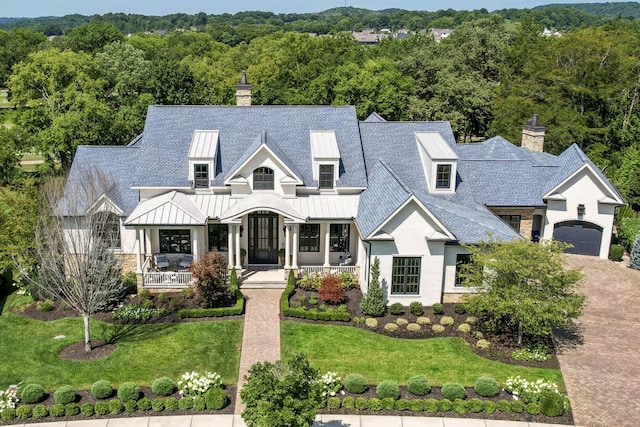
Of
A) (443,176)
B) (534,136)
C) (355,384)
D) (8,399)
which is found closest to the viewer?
(8,399)

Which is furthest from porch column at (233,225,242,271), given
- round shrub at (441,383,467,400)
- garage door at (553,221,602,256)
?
garage door at (553,221,602,256)

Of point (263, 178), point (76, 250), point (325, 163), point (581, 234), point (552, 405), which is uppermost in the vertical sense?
point (325, 163)

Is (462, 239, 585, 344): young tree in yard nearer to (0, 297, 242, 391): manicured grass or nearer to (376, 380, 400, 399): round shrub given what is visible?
(376, 380, 400, 399): round shrub

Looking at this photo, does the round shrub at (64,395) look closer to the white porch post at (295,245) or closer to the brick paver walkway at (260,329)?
the brick paver walkway at (260,329)

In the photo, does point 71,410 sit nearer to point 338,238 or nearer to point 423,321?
point 423,321

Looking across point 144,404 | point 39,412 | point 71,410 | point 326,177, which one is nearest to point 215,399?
point 144,404

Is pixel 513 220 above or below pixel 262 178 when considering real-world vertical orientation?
below

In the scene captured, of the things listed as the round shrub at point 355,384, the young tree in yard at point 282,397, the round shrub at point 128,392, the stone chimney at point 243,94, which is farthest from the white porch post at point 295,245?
the young tree in yard at point 282,397
